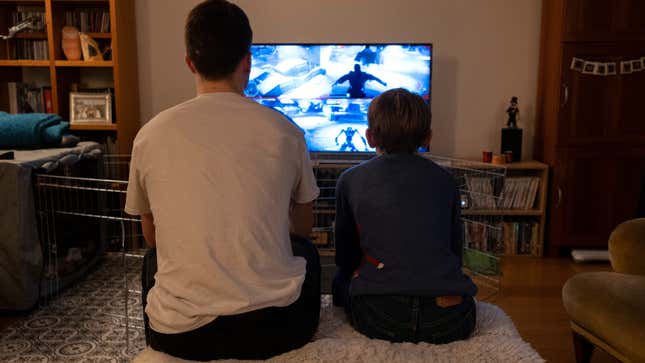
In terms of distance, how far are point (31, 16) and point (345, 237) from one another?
315 cm

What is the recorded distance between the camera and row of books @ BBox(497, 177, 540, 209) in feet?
11.9

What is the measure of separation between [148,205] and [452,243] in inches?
32.9

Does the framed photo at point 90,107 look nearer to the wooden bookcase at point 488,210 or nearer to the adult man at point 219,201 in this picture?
the wooden bookcase at point 488,210

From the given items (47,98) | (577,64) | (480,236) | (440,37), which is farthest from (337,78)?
(47,98)

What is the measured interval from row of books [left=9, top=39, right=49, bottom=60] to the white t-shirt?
10.1 ft

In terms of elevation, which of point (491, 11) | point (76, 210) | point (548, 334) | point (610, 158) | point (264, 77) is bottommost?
point (548, 334)

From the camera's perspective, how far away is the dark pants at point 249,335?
49.6 inches

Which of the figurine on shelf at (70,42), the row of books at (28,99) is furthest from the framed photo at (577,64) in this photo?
the row of books at (28,99)

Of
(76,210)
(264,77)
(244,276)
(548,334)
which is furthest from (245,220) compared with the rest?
(264,77)

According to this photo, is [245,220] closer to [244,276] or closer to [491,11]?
[244,276]

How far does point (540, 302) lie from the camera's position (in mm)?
2857

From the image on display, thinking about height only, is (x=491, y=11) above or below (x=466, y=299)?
above

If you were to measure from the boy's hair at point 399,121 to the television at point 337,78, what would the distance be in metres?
2.01

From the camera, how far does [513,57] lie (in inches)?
152
